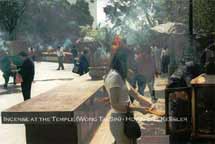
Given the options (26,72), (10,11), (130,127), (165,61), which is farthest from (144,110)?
(10,11)

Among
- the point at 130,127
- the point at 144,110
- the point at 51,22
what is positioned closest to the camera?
the point at 144,110

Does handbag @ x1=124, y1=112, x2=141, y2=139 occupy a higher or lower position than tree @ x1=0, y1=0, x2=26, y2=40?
lower

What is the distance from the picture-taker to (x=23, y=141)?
8188 millimetres

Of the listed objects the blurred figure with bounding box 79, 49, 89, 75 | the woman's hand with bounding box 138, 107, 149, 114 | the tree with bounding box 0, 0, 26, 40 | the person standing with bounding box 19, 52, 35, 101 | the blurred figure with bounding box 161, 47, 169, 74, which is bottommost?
the blurred figure with bounding box 161, 47, 169, 74

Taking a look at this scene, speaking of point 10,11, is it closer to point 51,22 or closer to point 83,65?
point 83,65

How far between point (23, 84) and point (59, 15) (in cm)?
6004

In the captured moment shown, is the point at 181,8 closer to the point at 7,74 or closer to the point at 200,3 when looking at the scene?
the point at 200,3

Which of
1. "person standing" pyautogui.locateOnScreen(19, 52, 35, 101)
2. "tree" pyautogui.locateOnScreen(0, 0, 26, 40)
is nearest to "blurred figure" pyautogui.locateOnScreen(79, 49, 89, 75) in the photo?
"person standing" pyautogui.locateOnScreen(19, 52, 35, 101)

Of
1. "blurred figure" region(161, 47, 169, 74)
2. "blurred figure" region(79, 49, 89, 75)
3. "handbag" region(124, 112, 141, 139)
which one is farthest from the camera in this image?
"blurred figure" region(161, 47, 169, 74)

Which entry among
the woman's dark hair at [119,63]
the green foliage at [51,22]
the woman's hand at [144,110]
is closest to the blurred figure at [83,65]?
the woman's dark hair at [119,63]

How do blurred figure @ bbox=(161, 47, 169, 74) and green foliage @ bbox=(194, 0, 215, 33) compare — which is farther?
blurred figure @ bbox=(161, 47, 169, 74)

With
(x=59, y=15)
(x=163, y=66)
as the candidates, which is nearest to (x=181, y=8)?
(x=163, y=66)

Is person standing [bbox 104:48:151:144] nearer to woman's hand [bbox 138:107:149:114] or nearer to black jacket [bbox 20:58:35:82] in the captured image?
woman's hand [bbox 138:107:149:114]

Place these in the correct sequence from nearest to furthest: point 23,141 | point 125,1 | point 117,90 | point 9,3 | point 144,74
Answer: point 117,90, point 23,141, point 144,74, point 9,3, point 125,1
